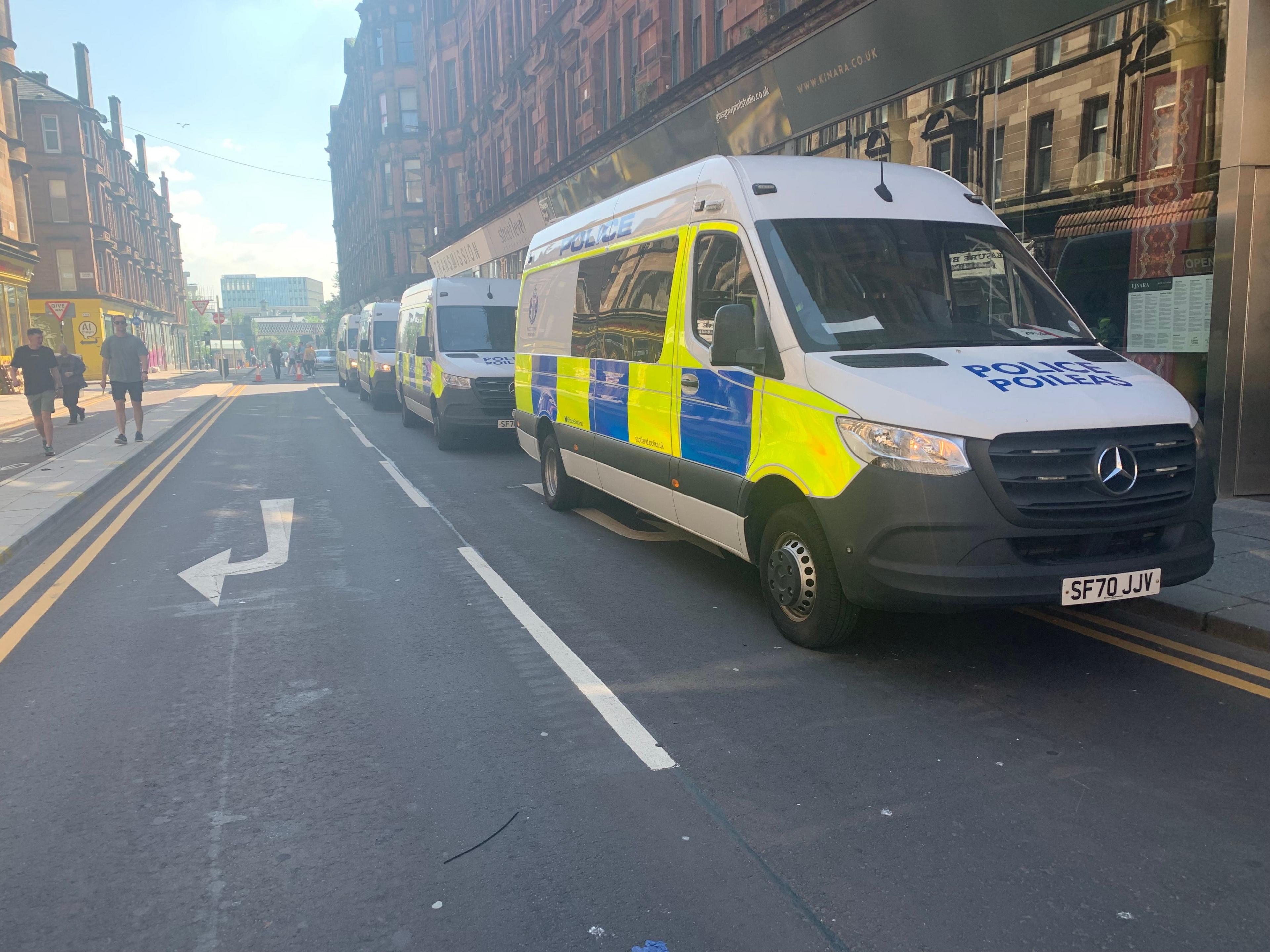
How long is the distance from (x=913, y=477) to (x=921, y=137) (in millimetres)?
9937

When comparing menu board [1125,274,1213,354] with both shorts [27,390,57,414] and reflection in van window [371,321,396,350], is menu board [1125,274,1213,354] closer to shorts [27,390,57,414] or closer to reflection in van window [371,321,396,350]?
shorts [27,390,57,414]

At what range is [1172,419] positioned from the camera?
4.73m

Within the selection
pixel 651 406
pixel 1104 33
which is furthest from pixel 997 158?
pixel 651 406

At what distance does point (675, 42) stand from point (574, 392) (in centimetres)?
1432

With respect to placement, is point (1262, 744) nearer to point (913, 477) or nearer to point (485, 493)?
point (913, 477)

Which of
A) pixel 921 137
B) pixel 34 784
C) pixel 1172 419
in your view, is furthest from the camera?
pixel 921 137

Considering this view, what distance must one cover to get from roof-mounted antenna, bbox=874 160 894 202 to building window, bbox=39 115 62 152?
199 feet

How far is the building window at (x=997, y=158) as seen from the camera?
11602 millimetres

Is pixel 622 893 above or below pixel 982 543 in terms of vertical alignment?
below

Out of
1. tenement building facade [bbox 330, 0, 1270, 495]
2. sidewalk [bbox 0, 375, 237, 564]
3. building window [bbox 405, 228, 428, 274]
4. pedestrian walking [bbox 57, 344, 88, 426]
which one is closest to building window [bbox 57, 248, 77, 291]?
building window [bbox 405, 228, 428, 274]

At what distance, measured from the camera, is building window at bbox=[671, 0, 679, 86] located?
66.9 ft

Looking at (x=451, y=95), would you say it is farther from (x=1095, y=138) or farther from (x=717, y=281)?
(x=717, y=281)

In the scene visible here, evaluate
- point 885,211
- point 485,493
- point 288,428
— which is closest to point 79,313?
point 288,428

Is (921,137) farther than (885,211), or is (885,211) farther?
(921,137)
